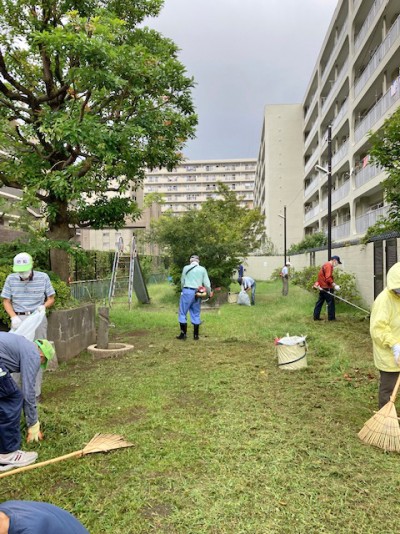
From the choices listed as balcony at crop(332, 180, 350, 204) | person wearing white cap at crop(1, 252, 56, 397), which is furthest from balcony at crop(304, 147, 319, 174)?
person wearing white cap at crop(1, 252, 56, 397)

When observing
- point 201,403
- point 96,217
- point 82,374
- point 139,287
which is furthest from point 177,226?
point 201,403

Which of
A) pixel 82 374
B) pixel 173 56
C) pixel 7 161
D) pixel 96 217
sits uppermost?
pixel 173 56

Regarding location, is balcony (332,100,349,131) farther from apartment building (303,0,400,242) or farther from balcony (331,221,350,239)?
balcony (331,221,350,239)

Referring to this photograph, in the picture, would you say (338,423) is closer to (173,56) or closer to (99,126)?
(99,126)

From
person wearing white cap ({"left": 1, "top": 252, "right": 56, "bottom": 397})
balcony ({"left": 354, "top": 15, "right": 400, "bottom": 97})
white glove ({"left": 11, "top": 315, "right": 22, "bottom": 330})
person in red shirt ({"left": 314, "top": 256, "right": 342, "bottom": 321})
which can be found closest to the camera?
white glove ({"left": 11, "top": 315, "right": 22, "bottom": 330})

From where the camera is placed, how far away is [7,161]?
23.1 ft

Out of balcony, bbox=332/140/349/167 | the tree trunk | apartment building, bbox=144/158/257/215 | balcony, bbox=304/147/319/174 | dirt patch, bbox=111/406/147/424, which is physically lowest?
dirt patch, bbox=111/406/147/424

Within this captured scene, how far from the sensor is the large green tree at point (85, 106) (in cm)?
599

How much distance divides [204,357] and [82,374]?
6.12 ft

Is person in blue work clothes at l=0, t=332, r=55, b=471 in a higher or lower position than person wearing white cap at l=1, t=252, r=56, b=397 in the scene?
lower

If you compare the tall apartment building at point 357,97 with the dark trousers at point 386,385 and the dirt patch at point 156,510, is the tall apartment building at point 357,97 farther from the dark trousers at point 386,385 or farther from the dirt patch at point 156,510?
the dirt patch at point 156,510

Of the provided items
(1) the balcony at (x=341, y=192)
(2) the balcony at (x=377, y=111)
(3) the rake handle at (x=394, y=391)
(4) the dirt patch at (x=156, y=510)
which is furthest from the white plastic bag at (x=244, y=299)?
(1) the balcony at (x=341, y=192)

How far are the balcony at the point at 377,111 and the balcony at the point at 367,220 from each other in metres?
3.65

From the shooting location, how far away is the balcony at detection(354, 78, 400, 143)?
16334mm
